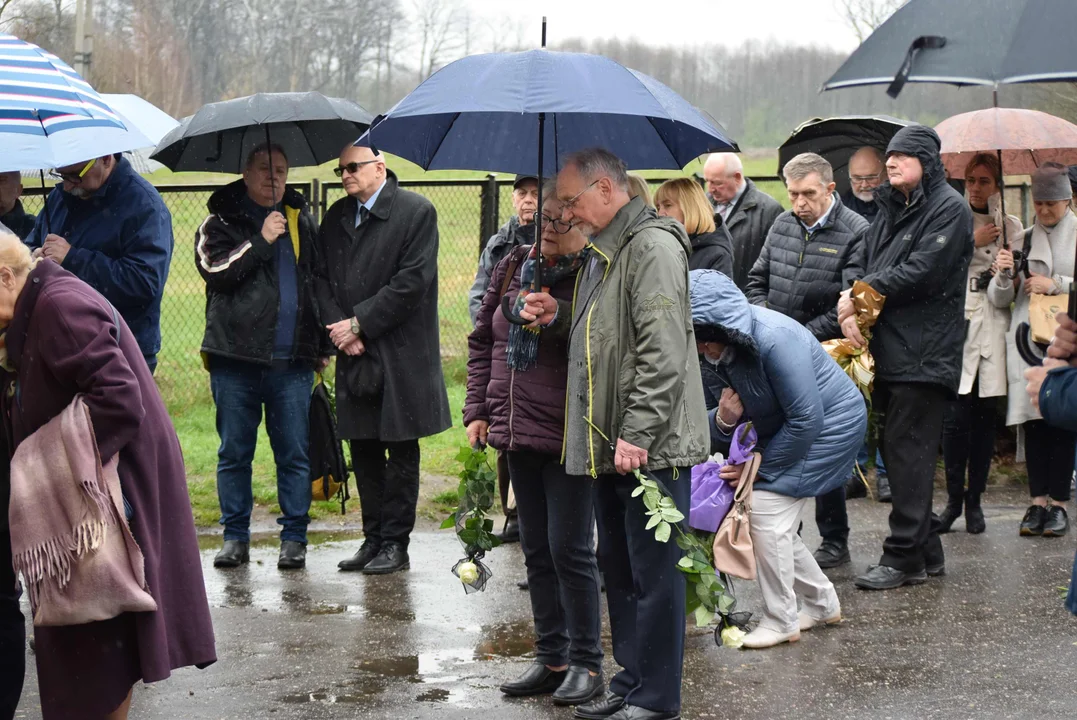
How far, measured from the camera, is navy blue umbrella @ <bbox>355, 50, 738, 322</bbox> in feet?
13.8

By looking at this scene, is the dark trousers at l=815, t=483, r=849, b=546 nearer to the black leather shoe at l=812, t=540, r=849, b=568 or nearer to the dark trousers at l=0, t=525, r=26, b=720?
the black leather shoe at l=812, t=540, r=849, b=568

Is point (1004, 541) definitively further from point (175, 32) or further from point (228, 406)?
point (175, 32)

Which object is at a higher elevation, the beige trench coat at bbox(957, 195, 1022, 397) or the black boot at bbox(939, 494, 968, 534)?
the beige trench coat at bbox(957, 195, 1022, 397)

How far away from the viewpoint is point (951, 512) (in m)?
7.36

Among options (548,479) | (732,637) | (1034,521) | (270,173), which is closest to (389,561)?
(270,173)

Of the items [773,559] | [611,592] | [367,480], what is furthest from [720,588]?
[367,480]

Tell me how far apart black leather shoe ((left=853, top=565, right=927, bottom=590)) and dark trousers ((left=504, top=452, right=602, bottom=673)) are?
1.83 metres

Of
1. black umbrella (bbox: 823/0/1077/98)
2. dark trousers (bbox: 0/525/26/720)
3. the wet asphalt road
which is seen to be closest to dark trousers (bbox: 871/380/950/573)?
the wet asphalt road

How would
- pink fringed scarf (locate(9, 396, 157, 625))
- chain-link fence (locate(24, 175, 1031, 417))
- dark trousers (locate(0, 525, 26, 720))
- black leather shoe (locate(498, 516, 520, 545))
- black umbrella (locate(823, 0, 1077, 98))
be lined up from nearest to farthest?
pink fringed scarf (locate(9, 396, 157, 625)) → dark trousers (locate(0, 525, 26, 720)) → black umbrella (locate(823, 0, 1077, 98)) → black leather shoe (locate(498, 516, 520, 545)) → chain-link fence (locate(24, 175, 1031, 417))

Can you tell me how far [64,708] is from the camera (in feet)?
12.0

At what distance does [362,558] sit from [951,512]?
10.7 feet

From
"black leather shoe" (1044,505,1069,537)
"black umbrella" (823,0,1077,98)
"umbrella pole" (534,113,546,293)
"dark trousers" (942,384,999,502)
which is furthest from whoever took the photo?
"dark trousers" (942,384,999,502)

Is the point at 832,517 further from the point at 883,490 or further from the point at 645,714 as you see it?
the point at 645,714

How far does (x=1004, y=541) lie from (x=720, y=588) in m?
3.15
